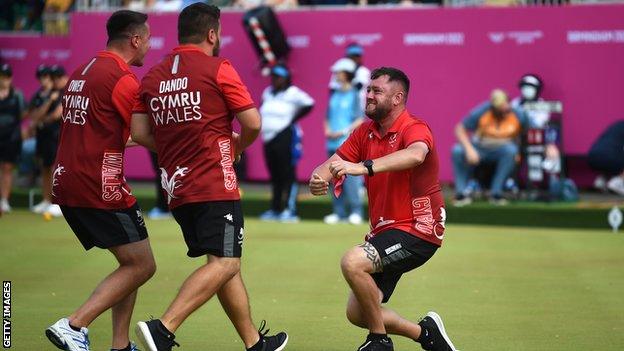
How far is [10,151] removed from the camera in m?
18.5

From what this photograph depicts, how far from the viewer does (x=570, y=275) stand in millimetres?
12797

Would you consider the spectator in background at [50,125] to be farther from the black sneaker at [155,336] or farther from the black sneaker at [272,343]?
the black sneaker at [155,336]

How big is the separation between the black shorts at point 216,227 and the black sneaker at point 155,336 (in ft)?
1.80

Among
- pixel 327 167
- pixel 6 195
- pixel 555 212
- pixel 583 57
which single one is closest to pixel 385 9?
pixel 583 57

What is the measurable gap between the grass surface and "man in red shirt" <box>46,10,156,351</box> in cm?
100

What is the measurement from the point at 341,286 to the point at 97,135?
436 cm

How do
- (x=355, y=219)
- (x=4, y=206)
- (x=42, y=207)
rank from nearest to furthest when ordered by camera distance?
1. (x=355, y=219)
2. (x=42, y=207)
3. (x=4, y=206)

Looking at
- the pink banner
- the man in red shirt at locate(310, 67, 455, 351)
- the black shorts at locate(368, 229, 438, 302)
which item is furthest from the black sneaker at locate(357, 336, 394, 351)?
the pink banner

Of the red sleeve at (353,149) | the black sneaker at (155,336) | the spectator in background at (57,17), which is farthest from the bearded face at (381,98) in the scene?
the spectator in background at (57,17)

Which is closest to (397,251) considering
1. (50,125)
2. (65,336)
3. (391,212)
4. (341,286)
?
(391,212)

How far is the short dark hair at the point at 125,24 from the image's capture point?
841cm

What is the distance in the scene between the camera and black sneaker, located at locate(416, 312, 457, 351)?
8555mm

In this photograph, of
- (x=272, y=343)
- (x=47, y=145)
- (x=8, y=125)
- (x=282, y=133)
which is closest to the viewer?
(x=272, y=343)

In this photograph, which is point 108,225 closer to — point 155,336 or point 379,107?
point 155,336
